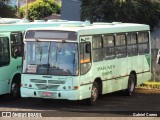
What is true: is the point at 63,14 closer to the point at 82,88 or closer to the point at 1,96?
the point at 1,96

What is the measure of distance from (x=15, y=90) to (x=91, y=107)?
121 inches

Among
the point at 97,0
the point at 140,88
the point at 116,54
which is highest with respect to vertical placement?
the point at 97,0

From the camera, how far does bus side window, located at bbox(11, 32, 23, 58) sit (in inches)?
730

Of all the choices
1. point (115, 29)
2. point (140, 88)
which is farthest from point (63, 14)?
point (115, 29)

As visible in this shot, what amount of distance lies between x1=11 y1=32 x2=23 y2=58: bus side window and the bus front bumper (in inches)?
80.4

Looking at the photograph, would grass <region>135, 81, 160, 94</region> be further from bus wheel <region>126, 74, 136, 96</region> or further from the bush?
the bush

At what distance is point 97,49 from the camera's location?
17.8 m

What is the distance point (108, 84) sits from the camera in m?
18.6

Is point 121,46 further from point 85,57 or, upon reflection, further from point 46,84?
point 46,84

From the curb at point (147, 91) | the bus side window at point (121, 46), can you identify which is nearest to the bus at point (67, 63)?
the bus side window at point (121, 46)

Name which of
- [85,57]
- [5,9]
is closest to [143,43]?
[85,57]

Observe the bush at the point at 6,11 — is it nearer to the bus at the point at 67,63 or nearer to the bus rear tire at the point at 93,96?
the bus at the point at 67,63

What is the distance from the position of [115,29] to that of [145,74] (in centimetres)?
339

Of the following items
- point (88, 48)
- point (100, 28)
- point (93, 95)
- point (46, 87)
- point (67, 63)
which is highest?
point (100, 28)
